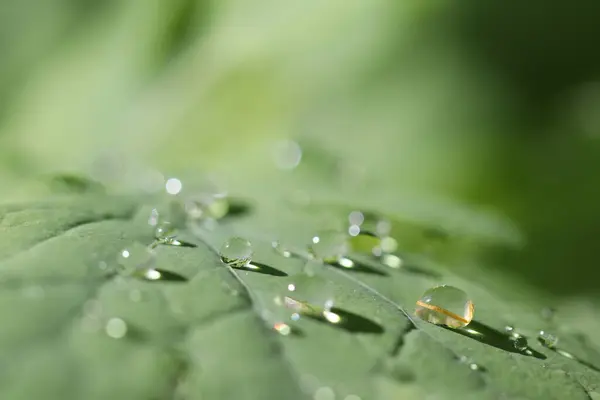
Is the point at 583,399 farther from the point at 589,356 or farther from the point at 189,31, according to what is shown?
the point at 189,31

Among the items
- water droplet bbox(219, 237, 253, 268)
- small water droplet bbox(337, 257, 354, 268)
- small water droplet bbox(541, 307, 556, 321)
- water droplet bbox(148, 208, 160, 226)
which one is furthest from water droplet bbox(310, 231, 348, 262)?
small water droplet bbox(541, 307, 556, 321)

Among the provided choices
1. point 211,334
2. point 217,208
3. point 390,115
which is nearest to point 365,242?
point 217,208

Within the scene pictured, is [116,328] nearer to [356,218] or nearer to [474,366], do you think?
[474,366]

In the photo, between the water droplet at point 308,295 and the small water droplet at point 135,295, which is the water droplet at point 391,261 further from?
the small water droplet at point 135,295

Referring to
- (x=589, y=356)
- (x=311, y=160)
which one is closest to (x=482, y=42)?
(x=311, y=160)

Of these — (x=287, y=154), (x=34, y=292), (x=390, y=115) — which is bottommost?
(x=34, y=292)

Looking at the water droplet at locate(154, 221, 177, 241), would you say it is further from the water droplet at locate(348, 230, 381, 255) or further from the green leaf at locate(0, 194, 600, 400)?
the water droplet at locate(348, 230, 381, 255)

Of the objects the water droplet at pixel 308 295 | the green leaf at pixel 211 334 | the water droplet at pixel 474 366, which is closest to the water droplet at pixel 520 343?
the green leaf at pixel 211 334
